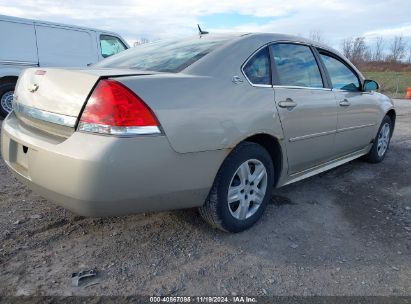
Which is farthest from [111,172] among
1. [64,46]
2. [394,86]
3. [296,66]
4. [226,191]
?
[394,86]

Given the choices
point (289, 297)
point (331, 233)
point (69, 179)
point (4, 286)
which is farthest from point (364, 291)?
point (4, 286)

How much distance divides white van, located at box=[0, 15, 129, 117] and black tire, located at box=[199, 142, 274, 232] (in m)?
6.50

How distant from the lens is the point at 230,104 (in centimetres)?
264

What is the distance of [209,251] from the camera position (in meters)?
2.73

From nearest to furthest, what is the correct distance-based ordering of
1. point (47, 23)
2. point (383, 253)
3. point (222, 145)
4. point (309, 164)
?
point (222, 145)
point (383, 253)
point (309, 164)
point (47, 23)

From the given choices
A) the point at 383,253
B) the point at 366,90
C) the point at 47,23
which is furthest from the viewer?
the point at 47,23

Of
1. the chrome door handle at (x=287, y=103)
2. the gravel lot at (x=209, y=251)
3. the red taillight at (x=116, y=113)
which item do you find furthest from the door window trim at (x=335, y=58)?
the red taillight at (x=116, y=113)

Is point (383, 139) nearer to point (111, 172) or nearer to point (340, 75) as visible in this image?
point (340, 75)

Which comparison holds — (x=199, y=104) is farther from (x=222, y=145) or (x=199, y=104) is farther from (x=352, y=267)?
(x=352, y=267)

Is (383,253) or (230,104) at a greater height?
(230,104)

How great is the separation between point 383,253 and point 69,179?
230 centimetres

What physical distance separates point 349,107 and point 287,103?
1310 millimetres

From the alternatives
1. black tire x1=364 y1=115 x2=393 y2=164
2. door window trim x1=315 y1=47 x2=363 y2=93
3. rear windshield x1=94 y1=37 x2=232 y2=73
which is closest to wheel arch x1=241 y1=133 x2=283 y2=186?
rear windshield x1=94 y1=37 x2=232 y2=73

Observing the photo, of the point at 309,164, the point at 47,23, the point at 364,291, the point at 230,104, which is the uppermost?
the point at 47,23
